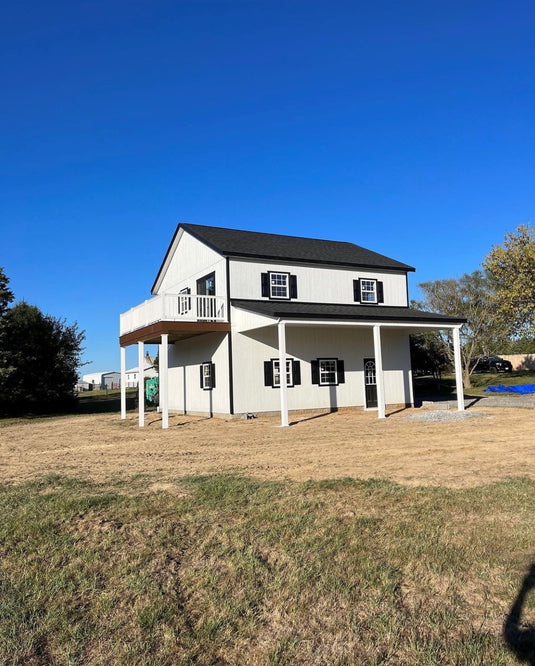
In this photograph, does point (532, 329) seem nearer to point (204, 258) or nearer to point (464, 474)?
point (204, 258)

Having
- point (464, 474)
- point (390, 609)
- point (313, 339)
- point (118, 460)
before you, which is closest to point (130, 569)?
point (390, 609)

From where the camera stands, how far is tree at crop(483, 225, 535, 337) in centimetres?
2523

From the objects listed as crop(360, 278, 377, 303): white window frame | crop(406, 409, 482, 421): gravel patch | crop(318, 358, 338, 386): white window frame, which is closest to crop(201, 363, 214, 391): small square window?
crop(318, 358, 338, 386): white window frame

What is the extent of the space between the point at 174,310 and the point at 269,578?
14.4 meters

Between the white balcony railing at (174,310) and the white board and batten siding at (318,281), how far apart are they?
91 cm

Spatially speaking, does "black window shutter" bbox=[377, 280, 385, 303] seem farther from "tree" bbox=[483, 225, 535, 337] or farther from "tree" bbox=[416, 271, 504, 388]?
"tree" bbox=[416, 271, 504, 388]

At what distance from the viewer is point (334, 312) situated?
18078mm

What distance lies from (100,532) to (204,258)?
1643cm

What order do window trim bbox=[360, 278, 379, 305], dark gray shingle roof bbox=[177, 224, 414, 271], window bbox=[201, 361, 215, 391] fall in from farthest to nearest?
window trim bbox=[360, 278, 379, 305], dark gray shingle roof bbox=[177, 224, 414, 271], window bbox=[201, 361, 215, 391]

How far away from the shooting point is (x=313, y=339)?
65.8 feet

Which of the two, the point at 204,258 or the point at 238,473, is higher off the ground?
the point at 204,258

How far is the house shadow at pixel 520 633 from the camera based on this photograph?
293 cm

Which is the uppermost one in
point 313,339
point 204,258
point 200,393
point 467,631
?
point 204,258

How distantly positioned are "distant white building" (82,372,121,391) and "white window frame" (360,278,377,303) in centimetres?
6904
